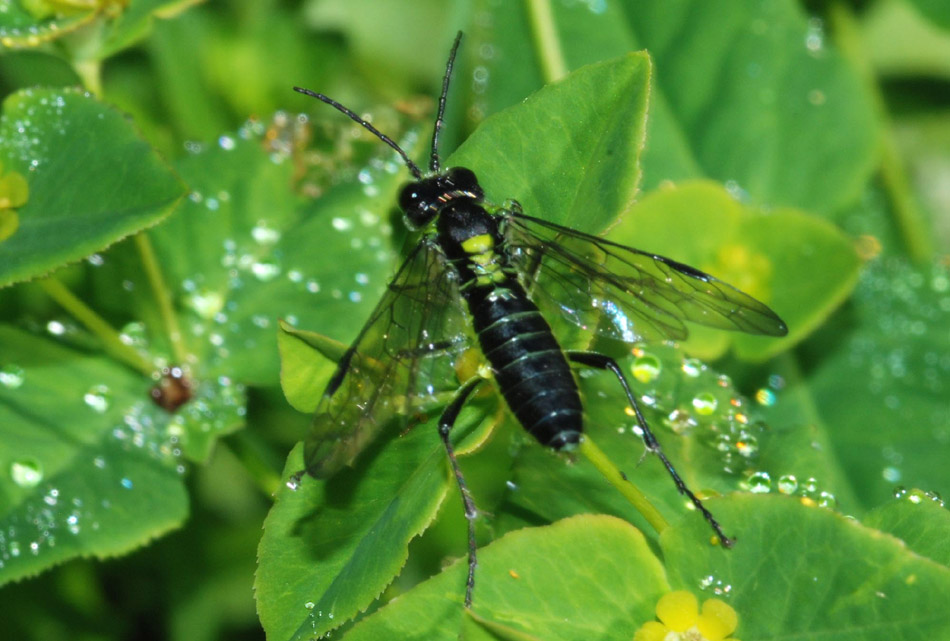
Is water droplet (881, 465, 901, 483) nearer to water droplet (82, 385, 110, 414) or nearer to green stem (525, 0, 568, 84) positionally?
green stem (525, 0, 568, 84)

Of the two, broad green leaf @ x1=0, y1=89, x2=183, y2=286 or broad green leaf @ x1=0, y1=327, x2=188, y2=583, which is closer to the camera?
broad green leaf @ x1=0, y1=89, x2=183, y2=286

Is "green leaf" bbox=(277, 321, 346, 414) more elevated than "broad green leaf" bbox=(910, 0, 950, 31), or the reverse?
"broad green leaf" bbox=(910, 0, 950, 31)

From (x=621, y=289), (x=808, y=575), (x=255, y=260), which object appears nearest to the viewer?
(x=808, y=575)

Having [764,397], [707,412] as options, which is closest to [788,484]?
[707,412]

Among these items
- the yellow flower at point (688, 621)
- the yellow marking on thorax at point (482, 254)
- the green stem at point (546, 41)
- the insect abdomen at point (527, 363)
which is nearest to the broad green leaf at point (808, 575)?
the yellow flower at point (688, 621)

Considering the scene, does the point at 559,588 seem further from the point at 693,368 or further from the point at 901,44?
the point at 901,44

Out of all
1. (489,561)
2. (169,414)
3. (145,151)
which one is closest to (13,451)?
(169,414)

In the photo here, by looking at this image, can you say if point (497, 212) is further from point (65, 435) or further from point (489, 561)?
point (65, 435)

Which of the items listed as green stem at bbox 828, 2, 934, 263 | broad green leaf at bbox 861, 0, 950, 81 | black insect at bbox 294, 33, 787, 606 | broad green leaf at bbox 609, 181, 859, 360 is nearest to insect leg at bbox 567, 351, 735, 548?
black insect at bbox 294, 33, 787, 606
